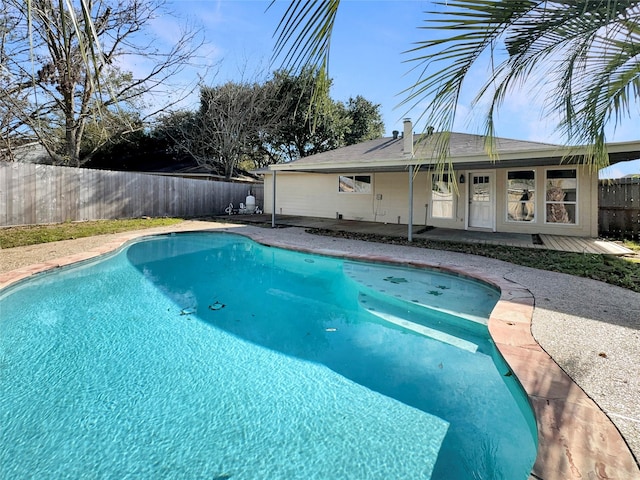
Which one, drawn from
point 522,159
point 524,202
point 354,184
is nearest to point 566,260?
point 522,159

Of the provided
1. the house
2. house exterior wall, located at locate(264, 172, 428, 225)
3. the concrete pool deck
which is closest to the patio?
the house

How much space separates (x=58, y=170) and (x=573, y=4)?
1396 centimetres

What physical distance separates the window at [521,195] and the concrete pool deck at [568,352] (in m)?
4.81

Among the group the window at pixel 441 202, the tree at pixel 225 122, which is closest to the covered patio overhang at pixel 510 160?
the window at pixel 441 202

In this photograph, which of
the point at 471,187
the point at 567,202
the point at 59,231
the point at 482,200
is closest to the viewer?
the point at 59,231

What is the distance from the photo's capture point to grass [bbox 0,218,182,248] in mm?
8440

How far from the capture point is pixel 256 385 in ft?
10.6

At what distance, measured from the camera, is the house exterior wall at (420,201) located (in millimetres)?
9867

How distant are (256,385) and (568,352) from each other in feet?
9.49

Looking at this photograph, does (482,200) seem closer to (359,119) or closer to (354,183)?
(354,183)

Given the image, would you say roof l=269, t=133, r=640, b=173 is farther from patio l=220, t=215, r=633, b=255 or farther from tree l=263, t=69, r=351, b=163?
tree l=263, t=69, r=351, b=163

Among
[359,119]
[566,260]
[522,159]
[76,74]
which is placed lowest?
[566,260]

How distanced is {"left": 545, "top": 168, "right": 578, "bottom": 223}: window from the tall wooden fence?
1.94 metres

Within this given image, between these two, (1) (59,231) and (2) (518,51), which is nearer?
(2) (518,51)
